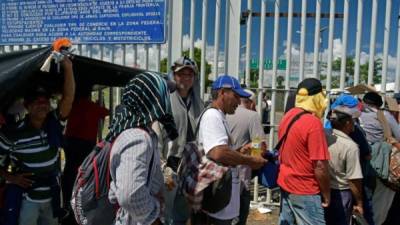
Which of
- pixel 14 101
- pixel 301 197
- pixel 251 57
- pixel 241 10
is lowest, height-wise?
pixel 301 197

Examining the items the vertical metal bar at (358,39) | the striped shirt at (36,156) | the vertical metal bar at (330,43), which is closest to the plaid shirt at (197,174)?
the striped shirt at (36,156)

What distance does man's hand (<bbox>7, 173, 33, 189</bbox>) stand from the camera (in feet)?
10.2

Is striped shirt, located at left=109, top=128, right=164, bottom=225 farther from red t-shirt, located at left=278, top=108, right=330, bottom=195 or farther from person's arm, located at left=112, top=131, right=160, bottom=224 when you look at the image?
red t-shirt, located at left=278, top=108, right=330, bottom=195

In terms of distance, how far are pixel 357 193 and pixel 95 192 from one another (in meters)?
2.23

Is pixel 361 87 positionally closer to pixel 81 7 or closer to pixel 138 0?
pixel 138 0

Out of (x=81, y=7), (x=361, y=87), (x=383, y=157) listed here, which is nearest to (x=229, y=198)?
(x=383, y=157)

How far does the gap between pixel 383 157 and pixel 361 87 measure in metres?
0.83

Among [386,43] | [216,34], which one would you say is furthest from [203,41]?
[386,43]

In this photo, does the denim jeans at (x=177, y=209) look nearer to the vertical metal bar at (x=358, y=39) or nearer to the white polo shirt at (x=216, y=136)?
the white polo shirt at (x=216, y=136)

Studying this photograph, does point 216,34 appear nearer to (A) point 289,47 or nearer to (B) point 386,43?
(A) point 289,47

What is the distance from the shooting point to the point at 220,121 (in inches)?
123

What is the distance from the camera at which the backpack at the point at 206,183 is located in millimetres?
3109

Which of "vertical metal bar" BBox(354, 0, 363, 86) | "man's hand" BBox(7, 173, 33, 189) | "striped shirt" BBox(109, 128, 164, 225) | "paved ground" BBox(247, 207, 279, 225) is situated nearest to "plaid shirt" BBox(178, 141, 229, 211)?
"striped shirt" BBox(109, 128, 164, 225)

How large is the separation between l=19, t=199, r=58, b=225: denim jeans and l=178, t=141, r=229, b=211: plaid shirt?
967 millimetres
